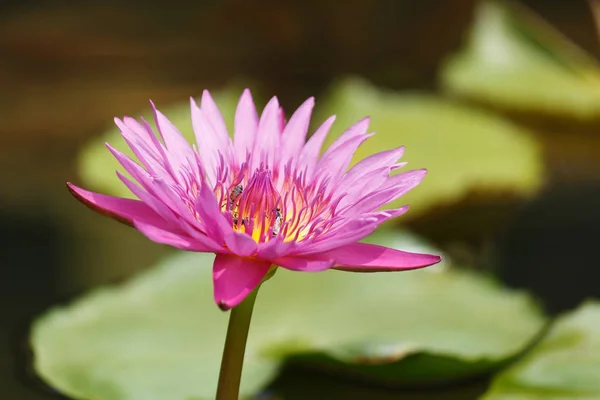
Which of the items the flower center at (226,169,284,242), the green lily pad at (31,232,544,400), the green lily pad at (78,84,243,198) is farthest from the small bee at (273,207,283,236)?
the green lily pad at (78,84,243,198)

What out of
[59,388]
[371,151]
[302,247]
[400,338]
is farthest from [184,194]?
[371,151]

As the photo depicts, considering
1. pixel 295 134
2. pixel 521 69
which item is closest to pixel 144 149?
pixel 295 134

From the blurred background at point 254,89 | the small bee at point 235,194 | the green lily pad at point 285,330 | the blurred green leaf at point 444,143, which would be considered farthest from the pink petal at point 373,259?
the blurred green leaf at point 444,143

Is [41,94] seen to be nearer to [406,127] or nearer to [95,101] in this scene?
[95,101]

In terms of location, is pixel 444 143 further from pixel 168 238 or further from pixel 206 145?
pixel 168 238

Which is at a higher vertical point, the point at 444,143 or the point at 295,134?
the point at 444,143

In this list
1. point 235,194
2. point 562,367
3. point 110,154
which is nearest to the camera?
point 235,194

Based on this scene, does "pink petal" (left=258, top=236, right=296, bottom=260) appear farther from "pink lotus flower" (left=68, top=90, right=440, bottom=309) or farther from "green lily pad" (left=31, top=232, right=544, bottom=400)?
"green lily pad" (left=31, top=232, right=544, bottom=400)
